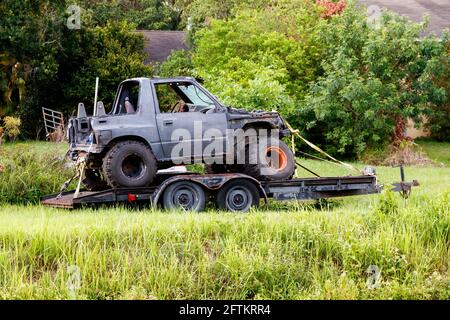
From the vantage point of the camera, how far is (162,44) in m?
46.7

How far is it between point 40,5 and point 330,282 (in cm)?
2560

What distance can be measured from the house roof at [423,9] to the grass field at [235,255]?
25.8 metres

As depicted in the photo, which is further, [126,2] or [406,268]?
[126,2]

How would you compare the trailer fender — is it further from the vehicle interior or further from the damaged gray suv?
the vehicle interior

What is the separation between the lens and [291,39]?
32094mm

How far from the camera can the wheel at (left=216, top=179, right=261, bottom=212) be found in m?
15.0

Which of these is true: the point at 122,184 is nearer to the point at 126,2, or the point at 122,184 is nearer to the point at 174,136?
the point at 174,136

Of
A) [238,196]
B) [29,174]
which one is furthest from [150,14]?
[238,196]

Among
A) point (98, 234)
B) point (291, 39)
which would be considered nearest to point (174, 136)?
point (98, 234)

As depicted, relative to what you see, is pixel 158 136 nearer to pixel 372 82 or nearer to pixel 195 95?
pixel 195 95

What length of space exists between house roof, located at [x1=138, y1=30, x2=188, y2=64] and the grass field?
108ft

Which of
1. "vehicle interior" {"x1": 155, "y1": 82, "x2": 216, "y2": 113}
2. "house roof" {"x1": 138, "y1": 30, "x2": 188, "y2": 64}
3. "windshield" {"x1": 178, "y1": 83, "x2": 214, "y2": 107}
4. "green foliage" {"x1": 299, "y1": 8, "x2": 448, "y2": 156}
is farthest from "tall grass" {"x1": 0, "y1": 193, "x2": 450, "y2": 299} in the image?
"house roof" {"x1": 138, "y1": 30, "x2": 188, "y2": 64}

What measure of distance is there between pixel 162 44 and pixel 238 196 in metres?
32.6

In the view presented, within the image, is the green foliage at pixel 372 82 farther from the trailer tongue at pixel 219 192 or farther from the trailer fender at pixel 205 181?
the trailer fender at pixel 205 181
